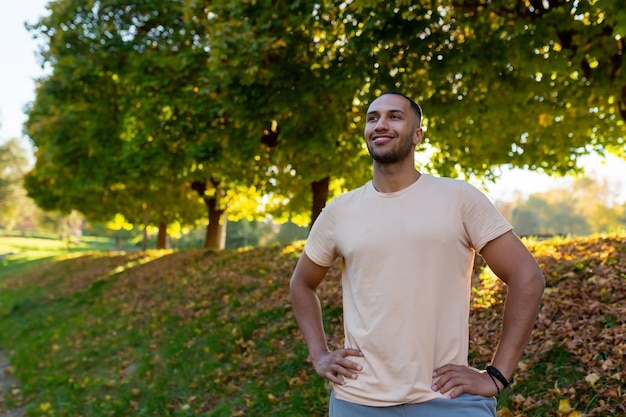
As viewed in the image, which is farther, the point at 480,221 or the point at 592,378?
the point at 592,378

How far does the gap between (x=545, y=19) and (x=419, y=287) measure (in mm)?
5808

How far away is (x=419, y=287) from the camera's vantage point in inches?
96.1

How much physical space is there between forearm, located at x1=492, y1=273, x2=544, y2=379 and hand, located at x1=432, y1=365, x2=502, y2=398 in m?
0.08

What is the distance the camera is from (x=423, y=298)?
2.44m

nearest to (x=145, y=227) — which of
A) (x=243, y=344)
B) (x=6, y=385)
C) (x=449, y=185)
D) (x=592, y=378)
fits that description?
(x=6, y=385)

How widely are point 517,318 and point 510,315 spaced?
0.11 ft

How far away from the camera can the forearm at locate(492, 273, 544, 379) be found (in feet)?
7.91

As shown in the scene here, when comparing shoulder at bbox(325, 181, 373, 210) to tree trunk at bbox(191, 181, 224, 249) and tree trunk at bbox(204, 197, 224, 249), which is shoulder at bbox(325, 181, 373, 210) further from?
tree trunk at bbox(204, 197, 224, 249)

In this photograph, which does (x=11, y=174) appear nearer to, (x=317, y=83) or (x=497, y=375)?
(x=317, y=83)

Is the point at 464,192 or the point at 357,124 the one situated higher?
the point at 357,124

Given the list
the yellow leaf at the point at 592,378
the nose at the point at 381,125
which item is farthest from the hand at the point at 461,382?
the yellow leaf at the point at 592,378

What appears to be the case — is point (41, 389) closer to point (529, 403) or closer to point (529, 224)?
point (529, 403)

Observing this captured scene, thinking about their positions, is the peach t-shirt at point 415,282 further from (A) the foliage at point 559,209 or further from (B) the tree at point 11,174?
(A) the foliage at point 559,209

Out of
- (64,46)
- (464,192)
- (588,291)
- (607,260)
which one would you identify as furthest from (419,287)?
(64,46)
